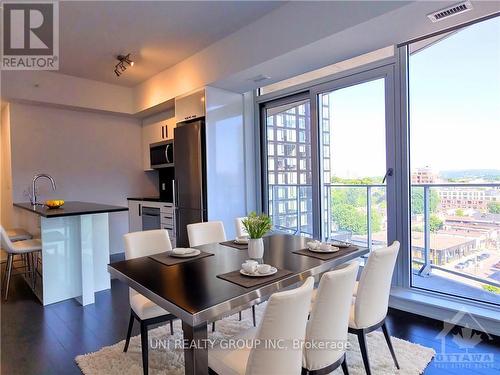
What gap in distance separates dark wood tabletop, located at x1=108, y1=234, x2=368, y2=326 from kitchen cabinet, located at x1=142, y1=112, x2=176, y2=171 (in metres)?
3.16

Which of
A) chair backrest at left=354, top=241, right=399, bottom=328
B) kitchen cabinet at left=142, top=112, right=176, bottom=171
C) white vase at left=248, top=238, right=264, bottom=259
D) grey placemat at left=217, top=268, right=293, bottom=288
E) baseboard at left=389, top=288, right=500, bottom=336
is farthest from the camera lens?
kitchen cabinet at left=142, top=112, right=176, bottom=171

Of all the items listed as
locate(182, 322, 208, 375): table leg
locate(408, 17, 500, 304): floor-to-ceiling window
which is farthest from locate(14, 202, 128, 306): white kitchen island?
locate(408, 17, 500, 304): floor-to-ceiling window

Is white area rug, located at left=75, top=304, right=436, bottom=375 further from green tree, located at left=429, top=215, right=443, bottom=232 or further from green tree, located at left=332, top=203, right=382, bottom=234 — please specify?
green tree, located at left=332, top=203, right=382, bottom=234

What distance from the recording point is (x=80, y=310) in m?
3.10

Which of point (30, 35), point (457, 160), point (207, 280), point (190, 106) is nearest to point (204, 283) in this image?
point (207, 280)

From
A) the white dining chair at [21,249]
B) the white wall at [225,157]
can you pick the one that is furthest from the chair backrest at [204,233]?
the white dining chair at [21,249]

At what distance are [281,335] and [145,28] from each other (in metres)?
3.33

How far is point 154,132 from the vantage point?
17.8 ft

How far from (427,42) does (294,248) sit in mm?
2375

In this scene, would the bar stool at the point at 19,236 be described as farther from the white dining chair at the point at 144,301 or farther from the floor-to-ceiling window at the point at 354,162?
the floor-to-ceiling window at the point at 354,162

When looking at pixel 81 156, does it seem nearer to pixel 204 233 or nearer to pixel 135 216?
pixel 135 216

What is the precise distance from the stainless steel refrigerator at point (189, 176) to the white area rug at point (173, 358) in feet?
Result: 6.01

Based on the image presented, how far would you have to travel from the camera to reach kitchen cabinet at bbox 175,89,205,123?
397cm

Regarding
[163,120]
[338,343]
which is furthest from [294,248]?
[163,120]
